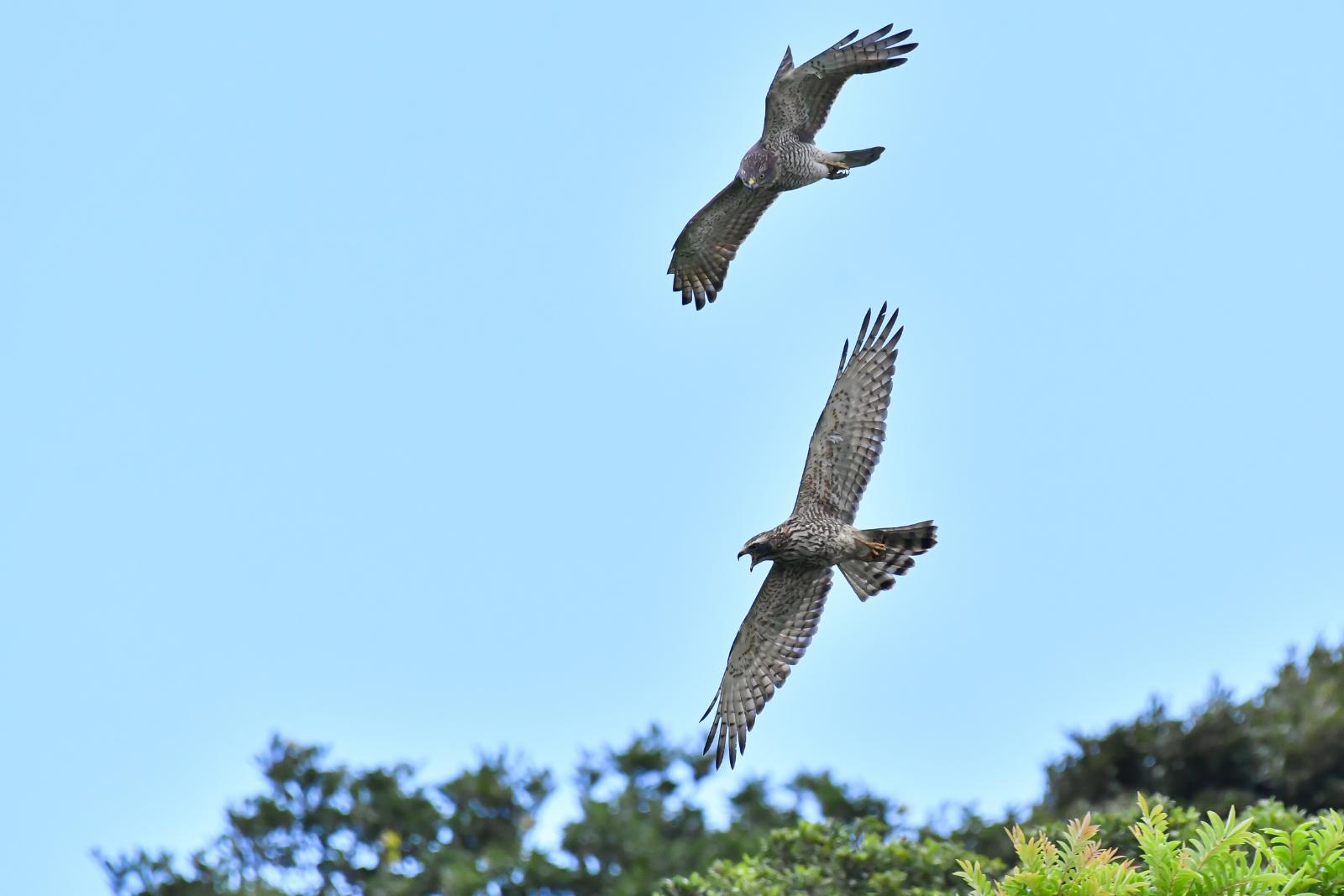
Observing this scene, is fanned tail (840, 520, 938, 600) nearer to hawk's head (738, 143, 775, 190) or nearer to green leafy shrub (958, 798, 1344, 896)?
hawk's head (738, 143, 775, 190)

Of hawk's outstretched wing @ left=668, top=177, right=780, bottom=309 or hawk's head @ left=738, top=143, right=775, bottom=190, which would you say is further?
hawk's outstretched wing @ left=668, top=177, right=780, bottom=309

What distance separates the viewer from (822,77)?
1143cm

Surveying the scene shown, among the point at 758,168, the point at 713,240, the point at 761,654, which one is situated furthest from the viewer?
the point at 713,240

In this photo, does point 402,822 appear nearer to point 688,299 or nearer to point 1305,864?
point 688,299

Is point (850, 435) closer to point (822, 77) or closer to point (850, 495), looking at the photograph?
point (850, 495)

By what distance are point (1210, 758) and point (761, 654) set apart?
18.8 ft

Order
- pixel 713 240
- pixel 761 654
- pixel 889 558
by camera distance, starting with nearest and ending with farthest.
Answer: pixel 889 558
pixel 761 654
pixel 713 240

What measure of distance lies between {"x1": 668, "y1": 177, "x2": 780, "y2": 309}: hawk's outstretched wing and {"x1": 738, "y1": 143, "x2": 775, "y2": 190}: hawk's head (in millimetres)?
665

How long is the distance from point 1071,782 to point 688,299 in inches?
213

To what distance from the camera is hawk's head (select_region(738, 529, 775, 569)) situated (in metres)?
10.5

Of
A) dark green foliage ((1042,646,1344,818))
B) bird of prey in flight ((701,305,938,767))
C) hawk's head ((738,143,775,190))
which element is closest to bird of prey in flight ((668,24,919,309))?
hawk's head ((738,143,775,190))

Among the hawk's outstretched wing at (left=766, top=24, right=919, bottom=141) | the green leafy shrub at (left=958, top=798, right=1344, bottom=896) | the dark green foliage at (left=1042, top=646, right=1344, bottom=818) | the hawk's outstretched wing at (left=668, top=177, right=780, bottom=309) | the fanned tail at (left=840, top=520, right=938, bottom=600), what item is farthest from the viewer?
the dark green foliage at (left=1042, top=646, right=1344, bottom=818)

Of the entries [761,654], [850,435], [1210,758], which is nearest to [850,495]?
[850,435]

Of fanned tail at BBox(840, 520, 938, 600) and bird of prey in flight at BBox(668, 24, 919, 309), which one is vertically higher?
bird of prey in flight at BBox(668, 24, 919, 309)
